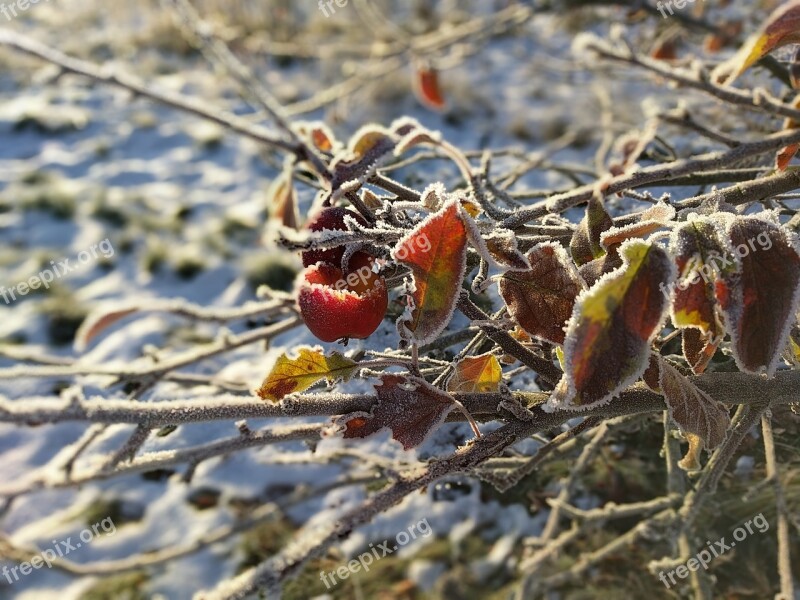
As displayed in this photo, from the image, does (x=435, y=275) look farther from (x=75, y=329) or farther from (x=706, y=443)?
(x=75, y=329)

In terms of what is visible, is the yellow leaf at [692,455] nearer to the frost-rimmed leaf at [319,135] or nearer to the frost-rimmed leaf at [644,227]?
the frost-rimmed leaf at [644,227]

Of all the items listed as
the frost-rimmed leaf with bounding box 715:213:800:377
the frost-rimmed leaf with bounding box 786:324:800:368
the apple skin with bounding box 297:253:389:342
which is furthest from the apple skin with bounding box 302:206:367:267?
the frost-rimmed leaf with bounding box 786:324:800:368

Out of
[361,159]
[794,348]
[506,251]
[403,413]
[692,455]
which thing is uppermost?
[361,159]

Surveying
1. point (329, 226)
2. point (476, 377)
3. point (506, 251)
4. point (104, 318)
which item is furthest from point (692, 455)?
point (104, 318)

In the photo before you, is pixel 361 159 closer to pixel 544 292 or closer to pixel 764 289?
pixel 544 292

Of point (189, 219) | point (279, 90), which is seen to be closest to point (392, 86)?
point (279, 90)

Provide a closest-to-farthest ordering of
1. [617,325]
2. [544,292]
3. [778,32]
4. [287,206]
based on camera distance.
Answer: [617,325] < [544,292] < [778,32] < [287,206]
